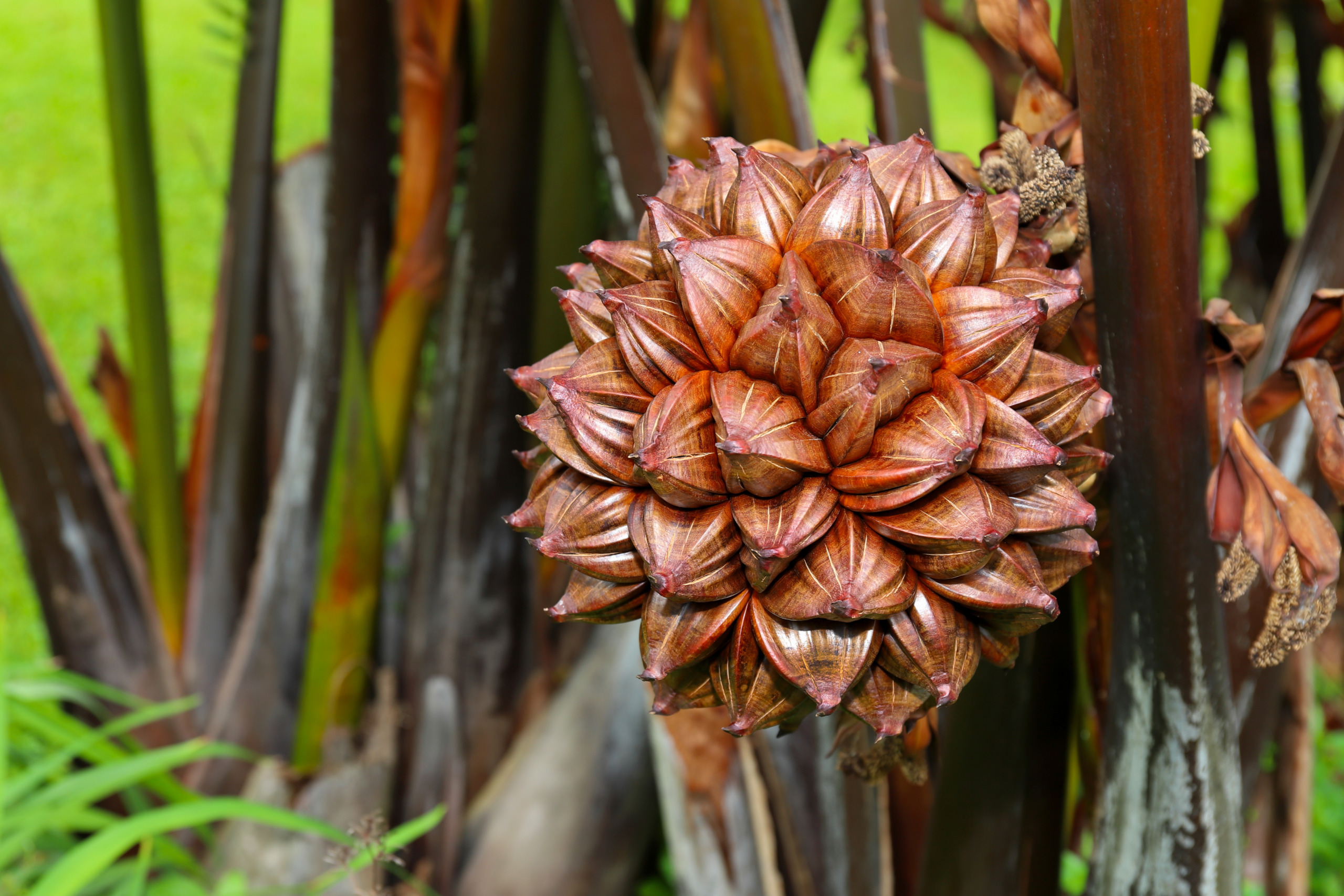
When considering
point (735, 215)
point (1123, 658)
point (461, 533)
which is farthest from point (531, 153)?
point (1123, 658)

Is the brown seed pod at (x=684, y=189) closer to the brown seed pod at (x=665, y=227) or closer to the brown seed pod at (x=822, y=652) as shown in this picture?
the brown seed pod at (x=665, y=227)

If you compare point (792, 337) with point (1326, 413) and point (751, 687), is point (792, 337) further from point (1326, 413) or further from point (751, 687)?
point (1326, 413)

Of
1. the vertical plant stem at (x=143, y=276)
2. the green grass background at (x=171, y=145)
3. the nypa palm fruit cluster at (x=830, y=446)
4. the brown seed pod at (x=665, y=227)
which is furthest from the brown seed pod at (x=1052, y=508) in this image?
the green grass background at (x=171, y=145)

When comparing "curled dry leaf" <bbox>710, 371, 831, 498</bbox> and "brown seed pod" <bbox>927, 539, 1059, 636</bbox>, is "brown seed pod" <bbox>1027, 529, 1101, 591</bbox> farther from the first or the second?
"curled dry leaf" <bbox>710, 371, 831, 498</bbox>

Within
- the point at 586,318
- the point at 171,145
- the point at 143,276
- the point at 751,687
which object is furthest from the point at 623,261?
the point at 171,145

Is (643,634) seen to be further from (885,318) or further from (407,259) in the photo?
(407,259)
